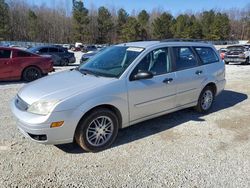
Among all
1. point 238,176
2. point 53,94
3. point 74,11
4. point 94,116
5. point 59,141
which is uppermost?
point 74,11

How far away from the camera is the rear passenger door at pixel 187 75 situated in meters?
4.92

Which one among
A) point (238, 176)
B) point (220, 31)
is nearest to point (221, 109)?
point (238, 176)

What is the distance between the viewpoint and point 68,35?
80188mm

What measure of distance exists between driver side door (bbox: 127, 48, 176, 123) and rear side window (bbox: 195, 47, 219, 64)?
117 centimetres

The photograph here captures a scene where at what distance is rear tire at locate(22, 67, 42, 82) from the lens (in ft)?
32.0

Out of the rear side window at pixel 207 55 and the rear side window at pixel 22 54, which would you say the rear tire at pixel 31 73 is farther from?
the rear side window at pixel 207 55

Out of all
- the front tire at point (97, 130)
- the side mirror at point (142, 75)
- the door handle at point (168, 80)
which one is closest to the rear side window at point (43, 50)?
the door handle at point (168, 80)

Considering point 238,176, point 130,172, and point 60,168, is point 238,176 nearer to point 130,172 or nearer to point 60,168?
point 130,172

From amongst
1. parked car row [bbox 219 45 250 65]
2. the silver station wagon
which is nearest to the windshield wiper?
the silver station wagon

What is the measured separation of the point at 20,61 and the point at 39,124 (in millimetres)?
6896

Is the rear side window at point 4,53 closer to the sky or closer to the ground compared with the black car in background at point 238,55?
closer to the sky

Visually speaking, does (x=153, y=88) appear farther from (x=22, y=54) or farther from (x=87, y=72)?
(x=22, y=54)

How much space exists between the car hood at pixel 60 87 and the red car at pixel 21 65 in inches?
221

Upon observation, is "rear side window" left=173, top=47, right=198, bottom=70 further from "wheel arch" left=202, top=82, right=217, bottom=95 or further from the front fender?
the front fender
